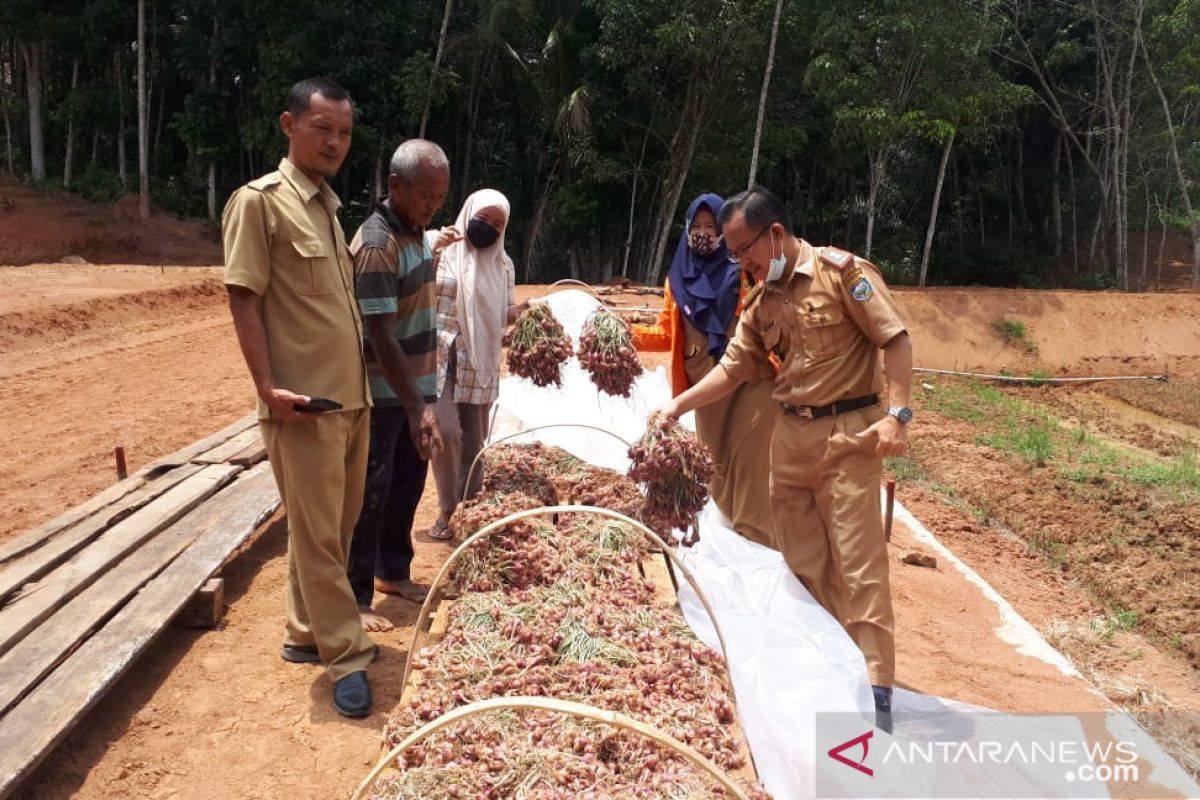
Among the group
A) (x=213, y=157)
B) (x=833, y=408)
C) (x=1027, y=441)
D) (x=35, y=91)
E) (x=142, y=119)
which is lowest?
(x=1027, y=441)

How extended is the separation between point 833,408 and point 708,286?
3.42 ft

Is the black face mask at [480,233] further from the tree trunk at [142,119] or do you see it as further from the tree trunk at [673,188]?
the tree trunk at [142,119]

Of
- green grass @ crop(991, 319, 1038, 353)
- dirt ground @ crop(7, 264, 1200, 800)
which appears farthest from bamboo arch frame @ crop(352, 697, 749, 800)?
green grass @ crop(991, 319, 1038, 353)

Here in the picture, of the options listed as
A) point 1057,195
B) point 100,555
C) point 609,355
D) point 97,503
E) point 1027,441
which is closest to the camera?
point 100,555

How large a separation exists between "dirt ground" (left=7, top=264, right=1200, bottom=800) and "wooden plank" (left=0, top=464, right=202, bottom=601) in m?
0.61

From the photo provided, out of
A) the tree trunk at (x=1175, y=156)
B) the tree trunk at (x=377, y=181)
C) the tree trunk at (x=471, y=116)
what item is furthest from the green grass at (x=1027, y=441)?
the tree trunk at (x=377, y=181)

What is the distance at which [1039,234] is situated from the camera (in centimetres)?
2541

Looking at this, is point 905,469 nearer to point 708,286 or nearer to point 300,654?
point 708,286

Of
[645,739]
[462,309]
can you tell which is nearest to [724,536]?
[462,309]

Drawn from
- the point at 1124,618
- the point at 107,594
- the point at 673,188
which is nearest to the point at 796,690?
the point at 107,594

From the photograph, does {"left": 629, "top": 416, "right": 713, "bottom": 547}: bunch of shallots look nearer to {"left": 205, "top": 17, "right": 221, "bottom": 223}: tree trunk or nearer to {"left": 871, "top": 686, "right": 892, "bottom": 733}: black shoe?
{"left": 871, "top": 686, "right": 892, "bottom": 733}: black shoe

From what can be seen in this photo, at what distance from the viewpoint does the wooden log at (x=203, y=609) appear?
377 centimetres

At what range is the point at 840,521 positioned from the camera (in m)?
3.50

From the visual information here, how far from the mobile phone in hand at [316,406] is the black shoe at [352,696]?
951mm
